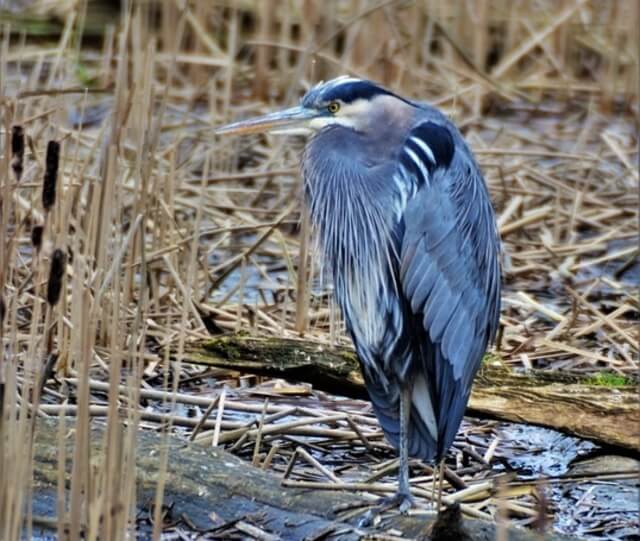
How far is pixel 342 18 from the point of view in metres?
9.48

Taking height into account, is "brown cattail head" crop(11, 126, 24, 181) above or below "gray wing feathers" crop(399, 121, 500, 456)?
above

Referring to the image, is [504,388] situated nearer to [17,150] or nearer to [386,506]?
[386,506]

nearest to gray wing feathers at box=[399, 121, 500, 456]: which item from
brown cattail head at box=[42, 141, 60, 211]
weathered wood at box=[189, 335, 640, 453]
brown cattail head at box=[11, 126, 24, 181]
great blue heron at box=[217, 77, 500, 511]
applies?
great blue heron at box=[217, 77, 500, 511]

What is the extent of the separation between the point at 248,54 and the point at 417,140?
518 centimetres

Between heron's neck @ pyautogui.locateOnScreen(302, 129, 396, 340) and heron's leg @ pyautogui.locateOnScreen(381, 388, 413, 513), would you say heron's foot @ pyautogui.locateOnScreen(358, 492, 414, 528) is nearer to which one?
heron's leg @ pyautogui.locateOnScreen(381, 388, 413, 513)

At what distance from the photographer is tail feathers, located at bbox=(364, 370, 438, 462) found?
385cm

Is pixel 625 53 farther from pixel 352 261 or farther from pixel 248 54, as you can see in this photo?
pixel 352 261

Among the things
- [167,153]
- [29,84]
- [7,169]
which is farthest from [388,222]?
[29,84]

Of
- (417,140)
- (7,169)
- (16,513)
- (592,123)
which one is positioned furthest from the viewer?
(592,123)

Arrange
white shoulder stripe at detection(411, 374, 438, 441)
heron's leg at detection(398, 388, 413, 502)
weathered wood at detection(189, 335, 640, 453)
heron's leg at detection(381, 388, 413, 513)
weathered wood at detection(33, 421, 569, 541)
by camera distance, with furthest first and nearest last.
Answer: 1. white shoulder stripe at detection(411, 374, 438, 441)
2. weathered wood at detection(189, 335, 640, 453)
3. heron's leg at detection(398, 388, 413, 502)
4. heron's leg at detection(381, 388, 413, 513)
5. weathered wood at detection(33, 421, 569, 541)

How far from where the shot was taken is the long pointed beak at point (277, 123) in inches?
153

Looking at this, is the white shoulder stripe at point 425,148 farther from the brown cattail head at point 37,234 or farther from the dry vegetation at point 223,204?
the brown cattail head at point 37,234

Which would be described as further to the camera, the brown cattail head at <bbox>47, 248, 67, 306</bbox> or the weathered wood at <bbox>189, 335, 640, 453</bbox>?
the weathered wood at <bbox>189, 335, 640, 453</bbox>

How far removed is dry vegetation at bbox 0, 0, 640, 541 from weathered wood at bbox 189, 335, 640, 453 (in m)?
0.13
